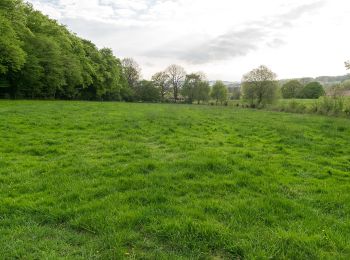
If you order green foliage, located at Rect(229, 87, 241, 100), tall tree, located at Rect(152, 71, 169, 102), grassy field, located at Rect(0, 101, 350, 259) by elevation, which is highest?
tall tree, located at Rect(152, 71, 169, 102)

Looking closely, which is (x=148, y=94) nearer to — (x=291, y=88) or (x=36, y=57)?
(x=291, y=88)

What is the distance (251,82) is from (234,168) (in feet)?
186

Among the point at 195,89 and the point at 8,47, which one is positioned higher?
the point at 8,47

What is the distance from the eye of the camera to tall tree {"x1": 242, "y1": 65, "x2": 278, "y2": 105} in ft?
198

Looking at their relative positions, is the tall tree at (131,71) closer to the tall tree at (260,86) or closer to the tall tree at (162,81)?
the tall tree at (162,81)

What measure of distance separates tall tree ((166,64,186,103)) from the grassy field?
92.3m

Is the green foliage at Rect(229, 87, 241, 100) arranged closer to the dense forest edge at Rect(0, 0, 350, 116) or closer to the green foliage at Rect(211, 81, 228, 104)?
the dense forest edge at Rect(0, 0, 350, 116)

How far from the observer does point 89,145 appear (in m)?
12.7

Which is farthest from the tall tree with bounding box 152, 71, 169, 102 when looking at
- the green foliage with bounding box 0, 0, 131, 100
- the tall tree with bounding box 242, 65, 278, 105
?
the tall tree with bounding box 242, 65, 278, 105

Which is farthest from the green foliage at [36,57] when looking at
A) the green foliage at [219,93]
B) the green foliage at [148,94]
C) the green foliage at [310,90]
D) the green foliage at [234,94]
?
the green foliage at [310,90]

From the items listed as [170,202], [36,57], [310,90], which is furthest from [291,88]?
[170,202]

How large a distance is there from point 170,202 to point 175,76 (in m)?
100

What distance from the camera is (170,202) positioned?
645cm

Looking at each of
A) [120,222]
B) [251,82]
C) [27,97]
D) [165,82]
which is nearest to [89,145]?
[120,222]
